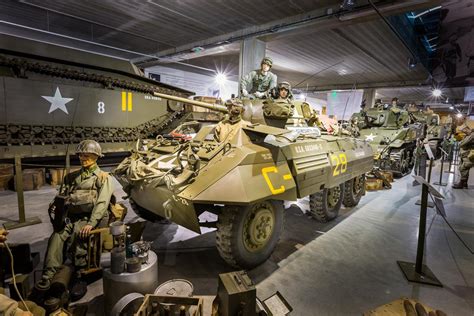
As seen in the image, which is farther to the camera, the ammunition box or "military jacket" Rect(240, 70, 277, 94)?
"military jacket" Rect(240, 70, 277, 94)

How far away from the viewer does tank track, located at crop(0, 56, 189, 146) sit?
7.86 metres

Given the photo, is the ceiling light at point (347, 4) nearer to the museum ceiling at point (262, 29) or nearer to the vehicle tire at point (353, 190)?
the museum ceiling at point (262, 29)

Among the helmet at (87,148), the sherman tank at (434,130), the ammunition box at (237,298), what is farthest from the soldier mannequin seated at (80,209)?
the sherman tank at (434,130)

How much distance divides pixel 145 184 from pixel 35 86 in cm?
709

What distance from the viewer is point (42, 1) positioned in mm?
8492

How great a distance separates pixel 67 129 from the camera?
8.82 meters

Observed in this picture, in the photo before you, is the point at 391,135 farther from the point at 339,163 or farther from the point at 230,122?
the point at 230,122

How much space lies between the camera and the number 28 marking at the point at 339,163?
4.94 meters

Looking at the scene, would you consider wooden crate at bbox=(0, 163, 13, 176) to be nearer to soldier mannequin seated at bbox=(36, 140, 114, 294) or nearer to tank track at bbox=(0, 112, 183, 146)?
tank track at bbox=(0, 112, 183, 146)

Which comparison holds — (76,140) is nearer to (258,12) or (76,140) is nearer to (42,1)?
(42,1)

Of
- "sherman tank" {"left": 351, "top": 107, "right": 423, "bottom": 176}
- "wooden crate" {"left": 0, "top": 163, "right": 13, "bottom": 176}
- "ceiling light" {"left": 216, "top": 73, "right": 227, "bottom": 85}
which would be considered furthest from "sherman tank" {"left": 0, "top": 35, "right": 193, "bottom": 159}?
"sherman tank" {"left": 351, "top": 107, "right": 423, "bottom": 176}

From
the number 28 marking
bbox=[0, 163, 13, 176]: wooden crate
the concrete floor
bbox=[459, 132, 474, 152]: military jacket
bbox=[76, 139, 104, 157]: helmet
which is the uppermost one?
bbox=[459, 132, 474, 152]: military jacket

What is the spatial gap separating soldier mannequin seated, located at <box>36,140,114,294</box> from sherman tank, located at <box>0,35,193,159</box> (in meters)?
4.09

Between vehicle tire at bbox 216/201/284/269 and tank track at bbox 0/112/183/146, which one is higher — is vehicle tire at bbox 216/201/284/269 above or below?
below
